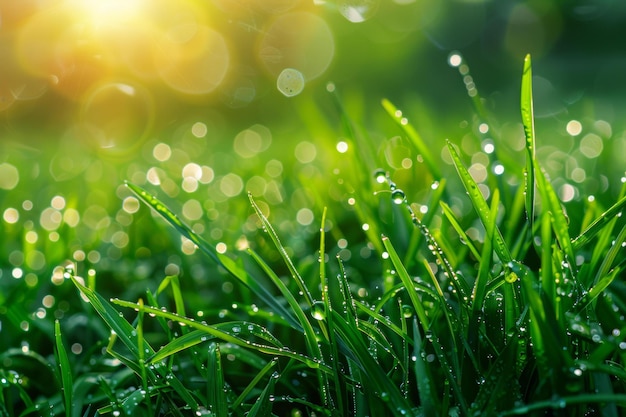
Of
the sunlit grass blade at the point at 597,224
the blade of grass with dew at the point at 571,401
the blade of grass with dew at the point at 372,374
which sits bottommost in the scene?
the blade of grass with dew at the point at 372,374

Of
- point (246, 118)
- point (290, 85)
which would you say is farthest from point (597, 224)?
point (246, 118)

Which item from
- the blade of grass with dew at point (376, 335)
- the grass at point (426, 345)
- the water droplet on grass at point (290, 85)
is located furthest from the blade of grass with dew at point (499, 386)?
the water droplet on grass at point (290, 85)

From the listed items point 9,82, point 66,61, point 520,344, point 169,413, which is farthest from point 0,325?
point 9,82

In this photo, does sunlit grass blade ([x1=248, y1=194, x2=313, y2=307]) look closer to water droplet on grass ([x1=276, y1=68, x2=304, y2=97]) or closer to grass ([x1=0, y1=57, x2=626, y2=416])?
grass ([x1=0, y1=57, x2=626, y2=416])

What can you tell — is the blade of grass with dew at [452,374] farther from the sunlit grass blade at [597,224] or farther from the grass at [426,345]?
the sunlit grass blade at [597,224]

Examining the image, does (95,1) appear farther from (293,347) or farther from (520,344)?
(520,344)

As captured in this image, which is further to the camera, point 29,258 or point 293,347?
point 29,258
